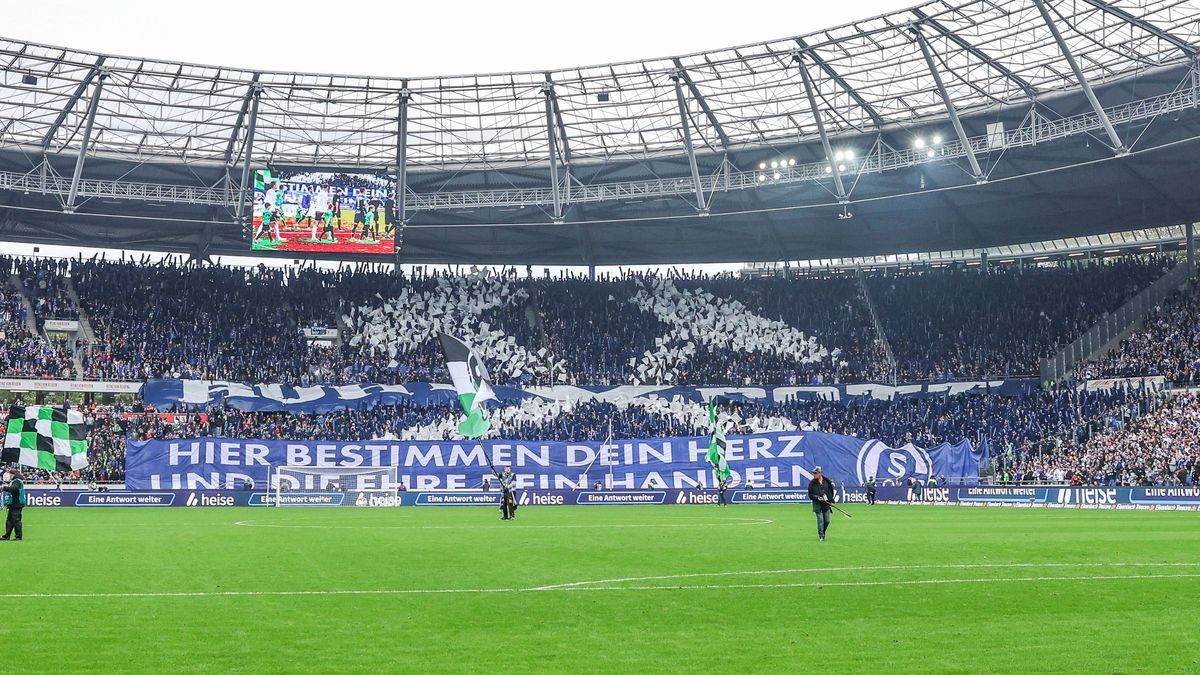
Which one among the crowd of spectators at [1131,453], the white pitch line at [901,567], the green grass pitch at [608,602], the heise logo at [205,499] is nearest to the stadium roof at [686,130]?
the crowd of spectators at [1131,453]

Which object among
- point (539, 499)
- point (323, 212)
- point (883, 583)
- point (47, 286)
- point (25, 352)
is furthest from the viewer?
point (47, 286)

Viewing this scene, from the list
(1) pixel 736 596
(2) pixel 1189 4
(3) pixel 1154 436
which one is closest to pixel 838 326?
(3) pixel 1154 436

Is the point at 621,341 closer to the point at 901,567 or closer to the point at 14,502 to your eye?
the point at 14,502

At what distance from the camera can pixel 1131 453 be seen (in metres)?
51.3

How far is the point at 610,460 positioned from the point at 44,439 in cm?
2722

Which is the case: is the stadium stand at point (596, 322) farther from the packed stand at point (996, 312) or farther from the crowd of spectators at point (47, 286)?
the crowd of spectators at point (47, 286)

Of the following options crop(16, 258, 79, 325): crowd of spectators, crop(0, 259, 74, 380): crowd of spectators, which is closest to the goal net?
crop(0, 259, 74, 380): crowd of spectators

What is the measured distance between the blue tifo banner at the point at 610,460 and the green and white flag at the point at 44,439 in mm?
17920

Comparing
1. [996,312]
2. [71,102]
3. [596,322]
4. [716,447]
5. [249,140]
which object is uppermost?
[71,102]

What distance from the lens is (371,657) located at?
1072cm

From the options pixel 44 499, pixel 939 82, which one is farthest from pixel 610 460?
pixel 44 499

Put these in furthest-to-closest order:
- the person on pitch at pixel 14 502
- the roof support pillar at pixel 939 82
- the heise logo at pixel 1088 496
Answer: the roof support pillar at pixel 939 82 → the heise logo at pixel 1088 496 → the person on pitch at pixel 14 502

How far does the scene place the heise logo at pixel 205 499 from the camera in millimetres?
49906

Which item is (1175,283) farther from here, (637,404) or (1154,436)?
(637,404)
